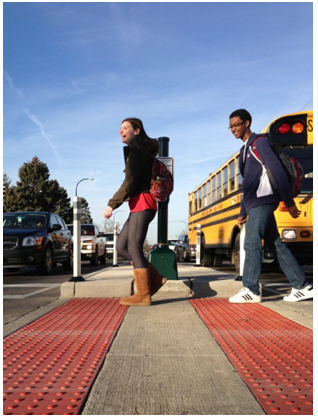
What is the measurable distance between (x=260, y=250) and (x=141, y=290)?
138cm

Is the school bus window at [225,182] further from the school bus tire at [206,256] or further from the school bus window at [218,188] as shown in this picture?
the school bus tire at [206,256]

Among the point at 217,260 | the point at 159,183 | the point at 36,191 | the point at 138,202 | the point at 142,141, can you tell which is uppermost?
the point at 36,191

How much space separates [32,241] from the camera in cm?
1071

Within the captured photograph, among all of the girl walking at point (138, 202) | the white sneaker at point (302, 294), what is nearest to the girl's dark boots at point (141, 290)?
the girl walking at point (138, 202)

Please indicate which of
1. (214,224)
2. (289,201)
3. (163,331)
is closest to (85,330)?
(163,331)

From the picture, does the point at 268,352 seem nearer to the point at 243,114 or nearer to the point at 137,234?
the point at 137,234

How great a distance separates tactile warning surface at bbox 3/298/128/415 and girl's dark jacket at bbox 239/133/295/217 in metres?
1.89

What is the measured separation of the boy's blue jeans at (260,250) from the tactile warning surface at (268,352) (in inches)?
14.7

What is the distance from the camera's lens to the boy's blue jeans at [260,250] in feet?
15.4

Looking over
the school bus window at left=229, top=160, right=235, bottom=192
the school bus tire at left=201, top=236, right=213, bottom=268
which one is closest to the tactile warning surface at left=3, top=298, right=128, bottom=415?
the school bus window at left=229, top=160, right=235, bottom=192

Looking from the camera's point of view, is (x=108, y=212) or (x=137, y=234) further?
(x=137, y=234)

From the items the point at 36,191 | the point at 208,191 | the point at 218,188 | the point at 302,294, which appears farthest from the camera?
the point at 36,191

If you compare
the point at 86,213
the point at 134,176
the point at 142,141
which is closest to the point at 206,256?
the point at 142,141

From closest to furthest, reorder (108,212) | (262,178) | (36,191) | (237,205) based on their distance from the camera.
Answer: (108,212)
(262,178)
(237,205)
(36,191)
